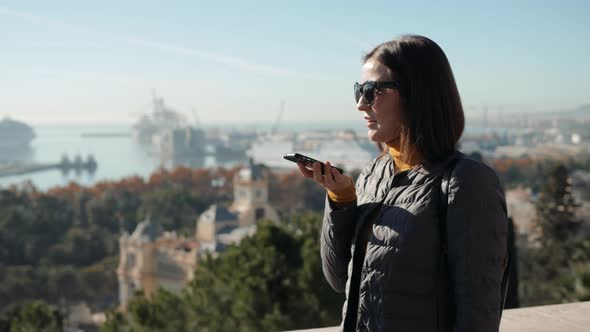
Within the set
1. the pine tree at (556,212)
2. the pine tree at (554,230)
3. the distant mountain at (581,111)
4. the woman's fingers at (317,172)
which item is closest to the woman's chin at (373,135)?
the woman's fingers at (317,172)

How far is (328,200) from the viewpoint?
115 cm

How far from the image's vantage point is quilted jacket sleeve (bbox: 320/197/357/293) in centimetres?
113

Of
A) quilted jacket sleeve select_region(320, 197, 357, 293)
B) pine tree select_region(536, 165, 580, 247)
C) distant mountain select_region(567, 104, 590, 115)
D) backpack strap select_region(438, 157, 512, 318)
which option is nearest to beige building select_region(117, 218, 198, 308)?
pine tree select_region(536, 165, 580, 247)

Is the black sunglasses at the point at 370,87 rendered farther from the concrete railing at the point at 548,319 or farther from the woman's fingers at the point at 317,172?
the concrete railing at the point at 548,319

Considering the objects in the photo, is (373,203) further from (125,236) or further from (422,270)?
(125,236)

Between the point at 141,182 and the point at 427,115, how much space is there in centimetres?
3696

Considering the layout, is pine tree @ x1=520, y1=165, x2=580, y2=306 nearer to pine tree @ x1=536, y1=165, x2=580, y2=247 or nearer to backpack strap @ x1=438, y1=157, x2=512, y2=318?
pine tree @ x1=536, y1=165, x2=580, y2=247

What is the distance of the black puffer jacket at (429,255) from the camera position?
95cm

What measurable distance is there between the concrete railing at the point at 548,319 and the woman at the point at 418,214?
1098 millimetres

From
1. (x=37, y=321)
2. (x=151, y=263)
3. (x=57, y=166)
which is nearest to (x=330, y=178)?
(x=37, y=321)

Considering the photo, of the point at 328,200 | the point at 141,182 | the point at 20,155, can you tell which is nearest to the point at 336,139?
the point at 141,182

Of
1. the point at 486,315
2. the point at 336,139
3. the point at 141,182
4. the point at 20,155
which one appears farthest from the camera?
the point at 20,155

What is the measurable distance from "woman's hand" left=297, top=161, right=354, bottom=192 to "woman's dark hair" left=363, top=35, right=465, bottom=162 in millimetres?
124

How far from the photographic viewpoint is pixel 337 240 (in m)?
1.16
